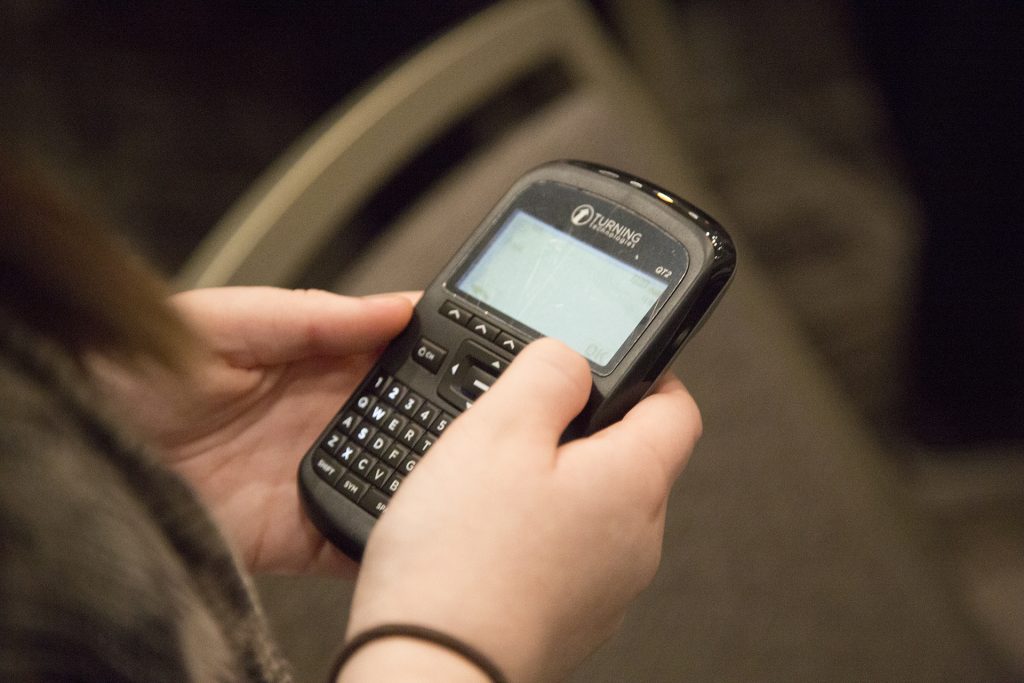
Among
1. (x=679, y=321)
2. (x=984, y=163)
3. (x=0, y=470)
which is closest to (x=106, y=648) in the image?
(x=0, y=470)

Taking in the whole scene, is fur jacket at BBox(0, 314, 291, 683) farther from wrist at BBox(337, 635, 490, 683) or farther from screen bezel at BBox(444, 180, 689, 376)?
screen bezel at BBox(444, 180, 689, 376)

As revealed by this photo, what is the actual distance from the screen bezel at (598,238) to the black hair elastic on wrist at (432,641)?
175 mm

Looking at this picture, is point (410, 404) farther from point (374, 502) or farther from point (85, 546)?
point (85, 546)

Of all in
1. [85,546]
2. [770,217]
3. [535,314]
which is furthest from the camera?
[770,217]

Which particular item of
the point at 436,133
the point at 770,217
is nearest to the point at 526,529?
the point at 436,133

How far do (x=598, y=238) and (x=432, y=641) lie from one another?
0.26m

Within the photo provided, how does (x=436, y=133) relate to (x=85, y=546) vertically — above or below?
above

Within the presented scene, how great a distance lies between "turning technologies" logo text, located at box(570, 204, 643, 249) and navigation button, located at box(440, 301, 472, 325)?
80mm

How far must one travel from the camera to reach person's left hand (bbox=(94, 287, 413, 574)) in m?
0.48

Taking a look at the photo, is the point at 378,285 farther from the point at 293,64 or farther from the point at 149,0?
the point at 149,0

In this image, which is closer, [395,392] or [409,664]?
[409,664]

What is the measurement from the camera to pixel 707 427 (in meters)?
0.55

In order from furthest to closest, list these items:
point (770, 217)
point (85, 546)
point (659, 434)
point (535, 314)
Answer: point (770, 217)
point (535, 314)
point (659, 434)
point (85, 546)

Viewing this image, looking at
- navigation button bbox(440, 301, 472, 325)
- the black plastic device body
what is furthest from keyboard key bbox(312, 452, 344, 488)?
navigation button bbox(440, 301, 472, 325)
